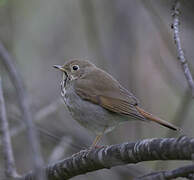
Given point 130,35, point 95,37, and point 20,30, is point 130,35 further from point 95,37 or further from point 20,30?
point 20,30

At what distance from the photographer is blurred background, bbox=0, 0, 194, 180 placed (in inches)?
274

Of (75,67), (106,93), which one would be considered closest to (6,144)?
(106,93)

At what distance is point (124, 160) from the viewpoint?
3443mm

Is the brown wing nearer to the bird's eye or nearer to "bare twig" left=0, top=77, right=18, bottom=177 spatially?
the bird's eye

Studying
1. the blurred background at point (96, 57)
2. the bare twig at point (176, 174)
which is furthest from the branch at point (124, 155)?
the blurred background at point (96, 57)

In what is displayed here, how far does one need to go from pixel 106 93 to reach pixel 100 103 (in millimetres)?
205

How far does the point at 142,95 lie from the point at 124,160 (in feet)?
16.7

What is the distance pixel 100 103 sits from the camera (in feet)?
17.0

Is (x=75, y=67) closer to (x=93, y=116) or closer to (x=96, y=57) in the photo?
(x=93, y=116)

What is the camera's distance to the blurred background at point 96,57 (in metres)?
6.96

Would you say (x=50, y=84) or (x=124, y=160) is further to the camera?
(x=50, y=84)

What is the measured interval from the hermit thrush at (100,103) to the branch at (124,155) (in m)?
1.06

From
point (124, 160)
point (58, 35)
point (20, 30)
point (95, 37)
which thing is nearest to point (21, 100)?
point (124, 160)

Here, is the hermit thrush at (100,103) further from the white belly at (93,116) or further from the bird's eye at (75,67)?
the bird's eye at (75,67)
